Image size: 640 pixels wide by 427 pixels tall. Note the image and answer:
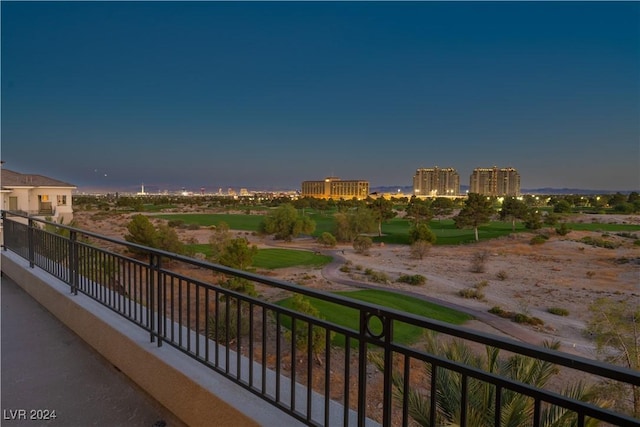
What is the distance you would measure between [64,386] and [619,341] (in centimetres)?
1767

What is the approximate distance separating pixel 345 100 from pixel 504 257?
88.3 meters

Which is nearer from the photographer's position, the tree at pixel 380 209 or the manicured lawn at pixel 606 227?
the tree at pixel 380 209

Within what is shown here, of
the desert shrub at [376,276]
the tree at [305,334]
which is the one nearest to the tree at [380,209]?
the desert shrub at [376,276]

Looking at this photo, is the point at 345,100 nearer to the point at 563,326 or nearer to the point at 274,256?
the point at 274,256

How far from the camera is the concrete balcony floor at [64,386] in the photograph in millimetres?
2982

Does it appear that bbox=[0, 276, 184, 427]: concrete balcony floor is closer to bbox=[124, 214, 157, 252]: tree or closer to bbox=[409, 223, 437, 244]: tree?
bbox=[124, 214, 157, 252]: tree

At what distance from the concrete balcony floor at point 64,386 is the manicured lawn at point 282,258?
1110 inches

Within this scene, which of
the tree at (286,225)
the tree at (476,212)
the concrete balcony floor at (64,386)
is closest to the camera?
the concrete balcony floor at (64,386)

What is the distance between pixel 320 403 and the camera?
2568mm

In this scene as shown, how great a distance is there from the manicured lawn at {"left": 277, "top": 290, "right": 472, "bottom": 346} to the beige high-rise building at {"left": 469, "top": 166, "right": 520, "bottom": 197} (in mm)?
168924

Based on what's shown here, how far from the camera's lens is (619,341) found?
47.6 ft

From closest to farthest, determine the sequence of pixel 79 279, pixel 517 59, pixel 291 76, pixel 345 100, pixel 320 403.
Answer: pixel 320 403 < pixel 79 279 < pixel 517 59 < pixel 291 76 < pixel 345 100

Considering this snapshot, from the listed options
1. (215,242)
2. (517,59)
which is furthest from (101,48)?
(517,59)

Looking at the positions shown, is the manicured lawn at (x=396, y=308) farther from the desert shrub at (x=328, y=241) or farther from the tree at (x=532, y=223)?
the tree at (x=532, y=223)
